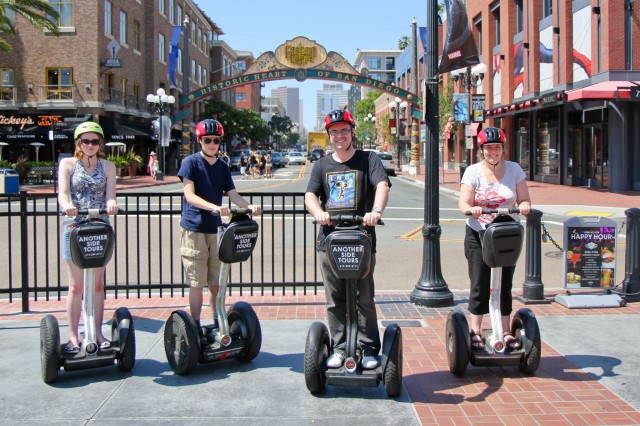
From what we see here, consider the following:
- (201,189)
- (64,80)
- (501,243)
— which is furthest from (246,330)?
(64,80)

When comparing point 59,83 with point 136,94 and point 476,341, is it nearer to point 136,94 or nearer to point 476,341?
point 136,94

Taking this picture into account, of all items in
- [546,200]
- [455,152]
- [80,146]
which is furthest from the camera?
[455,152]

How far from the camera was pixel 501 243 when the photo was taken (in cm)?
475

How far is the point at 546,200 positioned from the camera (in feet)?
74.0

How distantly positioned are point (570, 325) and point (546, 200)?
16948mm

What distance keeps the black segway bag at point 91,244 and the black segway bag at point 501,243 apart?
277cm

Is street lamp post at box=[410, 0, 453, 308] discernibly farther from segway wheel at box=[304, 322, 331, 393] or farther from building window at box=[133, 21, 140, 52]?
building window at box=[133, 21, 140, 52]

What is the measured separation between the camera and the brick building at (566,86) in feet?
80.0

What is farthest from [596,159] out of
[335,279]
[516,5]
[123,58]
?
[123,58]

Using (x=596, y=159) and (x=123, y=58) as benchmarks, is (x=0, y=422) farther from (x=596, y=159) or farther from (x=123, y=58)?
(x=123, y=58)

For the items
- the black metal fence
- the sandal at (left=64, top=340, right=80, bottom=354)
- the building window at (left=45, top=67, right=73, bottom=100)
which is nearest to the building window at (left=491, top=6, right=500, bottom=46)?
the building window at (left=45, top=67, right=73, bottom=100)

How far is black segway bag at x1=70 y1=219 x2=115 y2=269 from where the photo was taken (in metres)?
4.75

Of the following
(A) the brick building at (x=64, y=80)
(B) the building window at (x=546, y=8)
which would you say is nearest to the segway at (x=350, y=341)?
(B) the building window at (x=546, y=8)

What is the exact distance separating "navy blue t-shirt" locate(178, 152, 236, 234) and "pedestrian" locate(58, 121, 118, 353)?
1.88 ft
